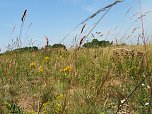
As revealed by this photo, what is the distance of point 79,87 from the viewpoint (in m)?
4.07

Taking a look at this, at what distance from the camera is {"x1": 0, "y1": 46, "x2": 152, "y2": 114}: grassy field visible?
2787 millimetres

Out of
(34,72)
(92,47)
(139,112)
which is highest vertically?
(92,47)

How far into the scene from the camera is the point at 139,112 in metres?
2.81

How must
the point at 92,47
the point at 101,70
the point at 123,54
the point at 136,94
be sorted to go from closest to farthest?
the point at 136,94, the point at 101,70, the point at 123,54, the point at 92,47

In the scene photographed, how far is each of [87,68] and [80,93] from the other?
150cm

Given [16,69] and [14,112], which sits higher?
[16,69]

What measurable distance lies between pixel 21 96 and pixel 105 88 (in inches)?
46.9

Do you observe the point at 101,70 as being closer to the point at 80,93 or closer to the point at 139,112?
the point at 80,93

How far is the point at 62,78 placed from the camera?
457cm

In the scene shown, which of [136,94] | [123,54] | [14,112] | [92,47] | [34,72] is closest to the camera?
[14,112]

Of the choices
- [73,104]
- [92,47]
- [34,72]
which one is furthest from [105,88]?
[92,47]

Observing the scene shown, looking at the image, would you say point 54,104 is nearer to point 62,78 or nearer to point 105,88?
point 105,88

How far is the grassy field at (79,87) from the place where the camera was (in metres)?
2.79

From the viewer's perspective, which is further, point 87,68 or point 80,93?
point 87,68
